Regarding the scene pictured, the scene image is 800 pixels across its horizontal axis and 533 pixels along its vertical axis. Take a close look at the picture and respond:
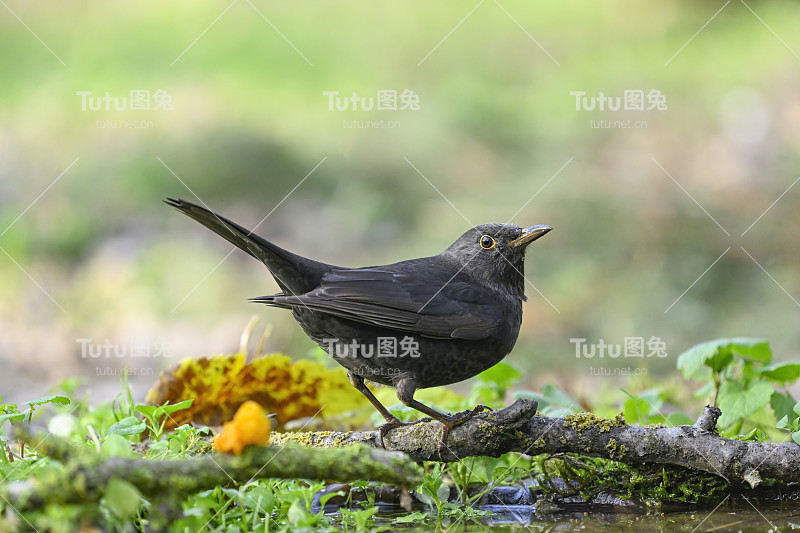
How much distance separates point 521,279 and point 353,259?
4668 mm

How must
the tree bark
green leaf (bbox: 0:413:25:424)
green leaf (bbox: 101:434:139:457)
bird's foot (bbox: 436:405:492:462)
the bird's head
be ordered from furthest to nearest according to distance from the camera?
the bird's head < bird's foot (bbox: 436:405:492:462) < the tree bark < green leaf (bbox: 0:413:25:424) < green leaf (bbox: 101:434:139:457)

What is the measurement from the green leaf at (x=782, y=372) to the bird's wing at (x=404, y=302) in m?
1.33

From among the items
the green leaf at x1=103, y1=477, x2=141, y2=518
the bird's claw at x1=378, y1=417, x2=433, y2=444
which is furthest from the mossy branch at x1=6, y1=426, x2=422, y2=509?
the bird's claw at x1=378, y1=417, x2=433, y2=444

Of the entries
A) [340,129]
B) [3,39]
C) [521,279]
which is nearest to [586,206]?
[340,129]

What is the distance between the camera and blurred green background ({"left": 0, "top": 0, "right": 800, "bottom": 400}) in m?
7.82

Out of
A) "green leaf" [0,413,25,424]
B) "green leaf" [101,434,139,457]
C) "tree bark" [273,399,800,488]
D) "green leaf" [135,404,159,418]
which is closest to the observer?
"green leaf" [101,434,139,457]

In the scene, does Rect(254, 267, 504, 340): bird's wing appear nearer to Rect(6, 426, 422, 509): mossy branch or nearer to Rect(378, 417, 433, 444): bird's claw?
Rect(378, 417, 433, 444): bird's claw

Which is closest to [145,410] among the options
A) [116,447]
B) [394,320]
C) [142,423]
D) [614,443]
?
[142,423]

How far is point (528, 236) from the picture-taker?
4.11 meters

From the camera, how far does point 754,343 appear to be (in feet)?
12.2

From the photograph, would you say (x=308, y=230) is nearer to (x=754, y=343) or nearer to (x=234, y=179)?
(x=234, y=179)

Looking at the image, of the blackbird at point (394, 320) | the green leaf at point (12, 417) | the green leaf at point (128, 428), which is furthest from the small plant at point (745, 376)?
the green leaf at point (12, 417)

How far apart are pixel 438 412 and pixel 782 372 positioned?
1.70 metres

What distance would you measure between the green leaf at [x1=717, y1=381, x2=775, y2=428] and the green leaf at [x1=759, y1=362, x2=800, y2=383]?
0.05m
